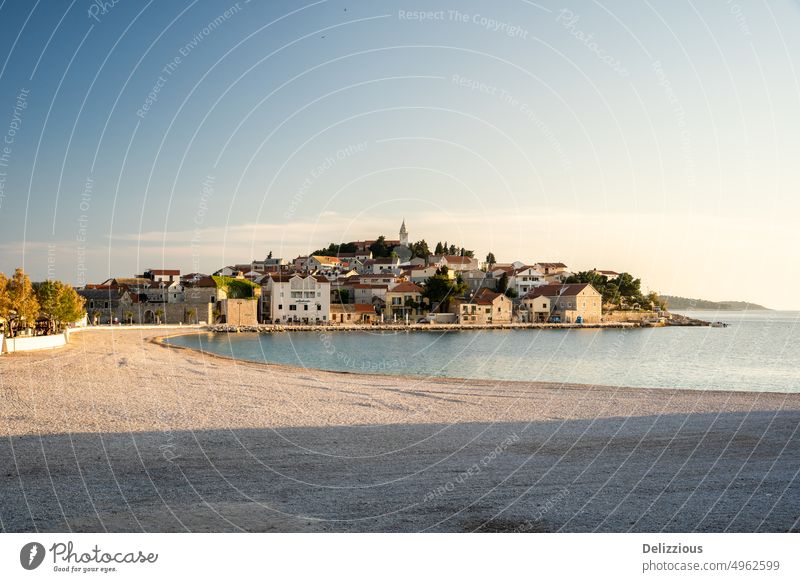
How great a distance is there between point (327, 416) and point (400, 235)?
140 metres

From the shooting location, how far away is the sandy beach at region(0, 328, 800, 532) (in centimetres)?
771

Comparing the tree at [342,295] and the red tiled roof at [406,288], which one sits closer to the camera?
the red tiled roof at [406,288]

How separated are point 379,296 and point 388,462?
304 ft

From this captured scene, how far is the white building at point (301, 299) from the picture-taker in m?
93.7

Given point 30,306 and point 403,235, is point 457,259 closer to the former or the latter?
point 403,235

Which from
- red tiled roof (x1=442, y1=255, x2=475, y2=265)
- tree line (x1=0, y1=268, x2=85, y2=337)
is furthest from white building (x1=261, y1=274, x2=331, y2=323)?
tree line (x1=0, y1=268, x2=85, y2=337)

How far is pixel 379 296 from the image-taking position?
10325 cm

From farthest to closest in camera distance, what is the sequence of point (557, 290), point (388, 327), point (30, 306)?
point (557, 290) → point (388, 327) → point (30, 306)

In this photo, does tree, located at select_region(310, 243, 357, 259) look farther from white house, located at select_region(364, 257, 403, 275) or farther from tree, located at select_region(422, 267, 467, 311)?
tree, located at select_region(422, 267, 467, 311)

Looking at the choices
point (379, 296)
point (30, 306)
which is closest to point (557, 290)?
point (379, 296)

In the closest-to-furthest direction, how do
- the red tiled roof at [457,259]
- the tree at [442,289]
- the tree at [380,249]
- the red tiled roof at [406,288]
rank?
the tree at [442,289] < the red tiled roof at [406,288] < the red tiled roof at [457,259] < the tree at [380,249]

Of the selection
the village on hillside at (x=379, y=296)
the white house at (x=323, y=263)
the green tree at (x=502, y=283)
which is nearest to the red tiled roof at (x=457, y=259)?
the village on hillside at (x=379, y=296)

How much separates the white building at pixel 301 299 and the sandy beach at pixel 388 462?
73217 millimetres

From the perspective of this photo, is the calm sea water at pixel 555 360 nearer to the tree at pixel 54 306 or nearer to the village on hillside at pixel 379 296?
the tree at pixel 54 306
